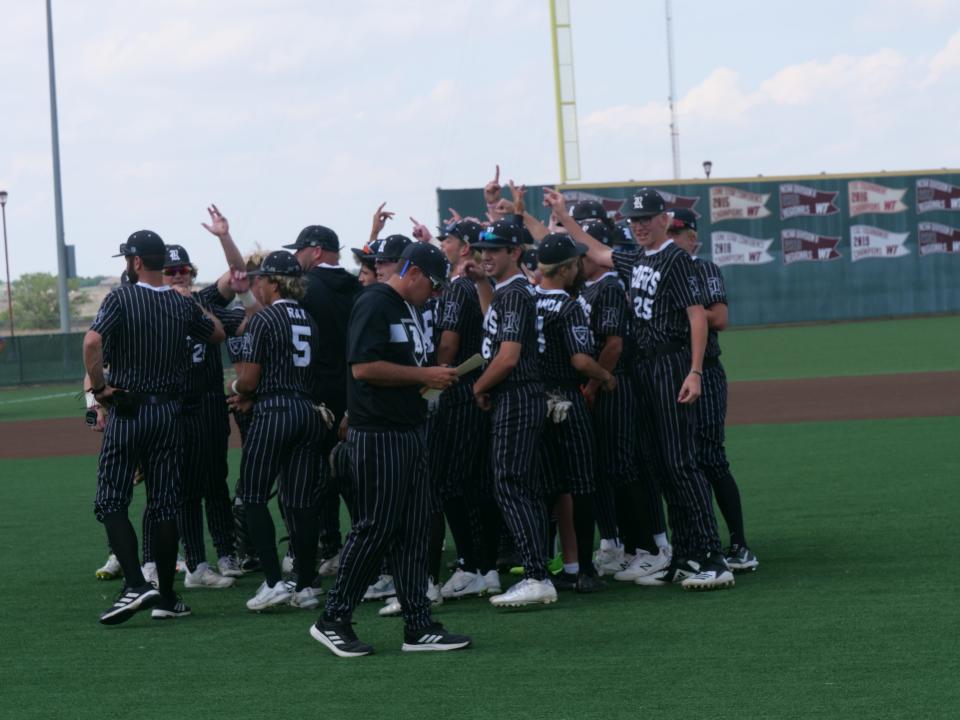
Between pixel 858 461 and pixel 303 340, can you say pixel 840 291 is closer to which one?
pixel 858 461

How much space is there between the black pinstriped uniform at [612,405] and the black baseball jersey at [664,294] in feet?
0.93

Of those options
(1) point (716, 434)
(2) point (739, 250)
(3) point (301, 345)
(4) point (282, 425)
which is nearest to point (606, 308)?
(1) point (716, 434)

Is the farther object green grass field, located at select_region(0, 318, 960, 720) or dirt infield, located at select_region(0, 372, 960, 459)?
dirt infield, located at select_region(0, 372, 960, 459)

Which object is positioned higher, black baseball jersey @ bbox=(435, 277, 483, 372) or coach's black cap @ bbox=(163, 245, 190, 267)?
coach's black cap @ bbox=(163, 245, 190, 267)

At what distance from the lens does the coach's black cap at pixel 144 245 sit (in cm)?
712

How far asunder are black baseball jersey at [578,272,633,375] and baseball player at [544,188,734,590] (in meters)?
0.26

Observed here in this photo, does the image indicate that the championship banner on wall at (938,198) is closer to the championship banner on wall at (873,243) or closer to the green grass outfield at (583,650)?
the championship banner on wall at (873,243)

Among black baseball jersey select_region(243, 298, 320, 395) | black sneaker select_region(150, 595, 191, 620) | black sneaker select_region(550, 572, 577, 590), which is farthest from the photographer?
black sneaker select_region(550, 572, 577, 590)

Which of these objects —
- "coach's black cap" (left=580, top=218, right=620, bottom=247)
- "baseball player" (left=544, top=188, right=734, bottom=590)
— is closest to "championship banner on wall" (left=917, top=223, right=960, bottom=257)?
"coach's black cap" (left=580, top=218, right=620, bottom=247)

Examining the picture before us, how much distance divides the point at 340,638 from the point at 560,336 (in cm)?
234

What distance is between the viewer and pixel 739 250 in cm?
4153

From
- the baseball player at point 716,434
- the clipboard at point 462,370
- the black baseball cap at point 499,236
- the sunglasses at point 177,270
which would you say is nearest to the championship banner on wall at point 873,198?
the baseball player at point 716,434

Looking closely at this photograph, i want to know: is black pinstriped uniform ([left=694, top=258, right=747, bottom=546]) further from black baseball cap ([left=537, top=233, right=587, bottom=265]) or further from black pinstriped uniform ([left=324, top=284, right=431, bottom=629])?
black pinstriped uniform ([left=324, top=284, right=431, bottom=629])

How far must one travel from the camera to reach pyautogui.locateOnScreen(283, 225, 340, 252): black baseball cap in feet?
25.8
